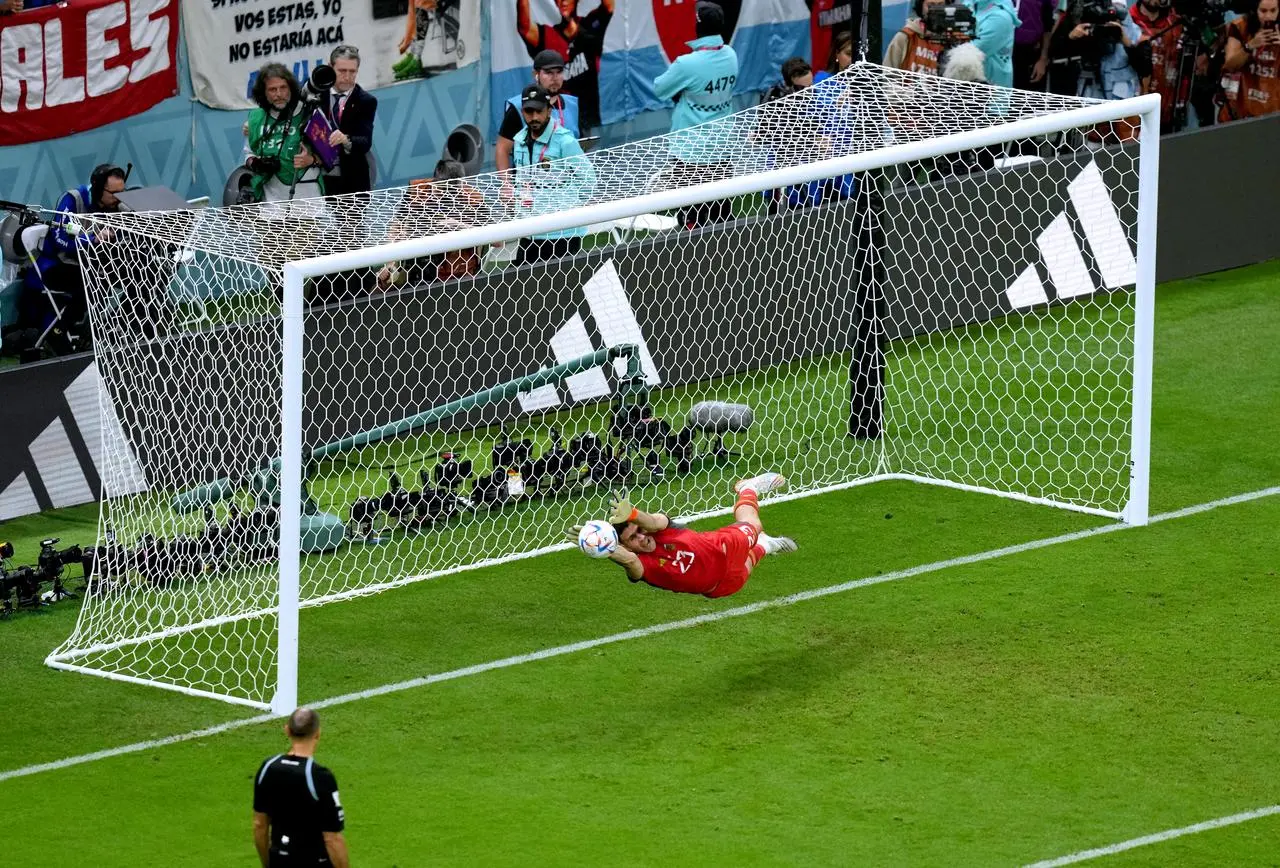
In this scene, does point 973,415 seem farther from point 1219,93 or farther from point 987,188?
point 1219,93

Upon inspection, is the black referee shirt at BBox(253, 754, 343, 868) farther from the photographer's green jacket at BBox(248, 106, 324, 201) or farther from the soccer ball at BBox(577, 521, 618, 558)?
the photographer's green jacket at BBox(248, 106, 324, 201)

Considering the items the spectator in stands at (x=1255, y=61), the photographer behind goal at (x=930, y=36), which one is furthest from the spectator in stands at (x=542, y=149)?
the spectator in stands at (x=1255, y=61)

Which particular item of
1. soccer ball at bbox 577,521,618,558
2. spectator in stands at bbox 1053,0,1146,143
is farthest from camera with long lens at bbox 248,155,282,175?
spectator in stands at bbox 1053,0,1146,143

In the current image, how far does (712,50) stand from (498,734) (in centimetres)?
826

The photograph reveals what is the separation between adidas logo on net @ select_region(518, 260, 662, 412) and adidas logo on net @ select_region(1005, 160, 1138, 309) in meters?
3.47

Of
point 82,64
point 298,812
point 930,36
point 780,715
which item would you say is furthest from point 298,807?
point 930,36

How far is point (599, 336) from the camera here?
16.1 meters

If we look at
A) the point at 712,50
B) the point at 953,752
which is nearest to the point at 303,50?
the point at 712,50

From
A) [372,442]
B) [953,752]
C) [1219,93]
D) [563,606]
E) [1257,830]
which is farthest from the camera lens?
[1219,93]

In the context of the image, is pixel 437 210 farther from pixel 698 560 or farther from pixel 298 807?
pixel 298 807

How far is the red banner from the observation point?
1664 cm

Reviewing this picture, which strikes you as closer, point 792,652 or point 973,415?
point 792,652

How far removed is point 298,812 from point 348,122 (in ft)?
32.7

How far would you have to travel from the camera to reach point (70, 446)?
47.5ft
